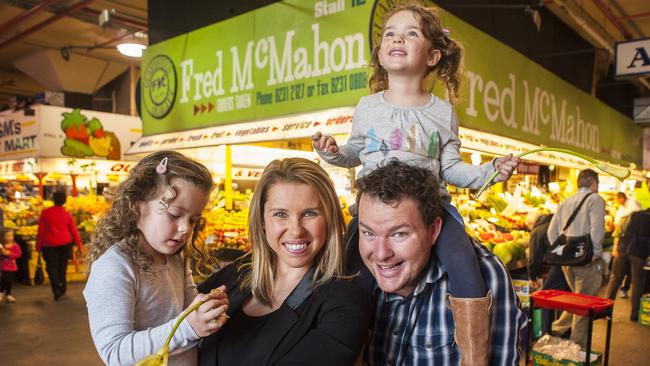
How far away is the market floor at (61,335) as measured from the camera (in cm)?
504

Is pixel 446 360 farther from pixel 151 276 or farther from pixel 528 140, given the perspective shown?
pixel 528 140

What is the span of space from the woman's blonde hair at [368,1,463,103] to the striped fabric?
830 mm

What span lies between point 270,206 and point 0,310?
24.6 feet

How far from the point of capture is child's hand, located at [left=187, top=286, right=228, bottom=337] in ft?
4.22

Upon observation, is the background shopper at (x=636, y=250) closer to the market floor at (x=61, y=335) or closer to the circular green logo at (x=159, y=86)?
the market floor at (x=61, y=335)

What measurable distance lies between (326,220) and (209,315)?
18.4 inches

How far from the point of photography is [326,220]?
154cm

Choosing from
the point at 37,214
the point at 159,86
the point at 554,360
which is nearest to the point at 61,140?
the point at 37,214

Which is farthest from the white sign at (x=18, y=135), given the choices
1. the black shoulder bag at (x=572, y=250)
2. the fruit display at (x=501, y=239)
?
the black shoulder bag at (x=572, y=250)

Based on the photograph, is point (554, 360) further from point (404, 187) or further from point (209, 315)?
point (209, 315)

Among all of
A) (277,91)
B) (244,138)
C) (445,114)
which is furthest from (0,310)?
(445,114)

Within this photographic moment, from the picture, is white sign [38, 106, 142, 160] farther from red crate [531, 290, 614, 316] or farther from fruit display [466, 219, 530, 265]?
red crate [531, 290, 614, 316]

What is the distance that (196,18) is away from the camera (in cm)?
711

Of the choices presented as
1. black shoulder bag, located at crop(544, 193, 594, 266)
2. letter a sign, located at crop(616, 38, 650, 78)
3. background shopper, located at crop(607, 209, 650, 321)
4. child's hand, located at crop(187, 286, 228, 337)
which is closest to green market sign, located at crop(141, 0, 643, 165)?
letter a sign, located at crop(616, 38, 650, 78)
